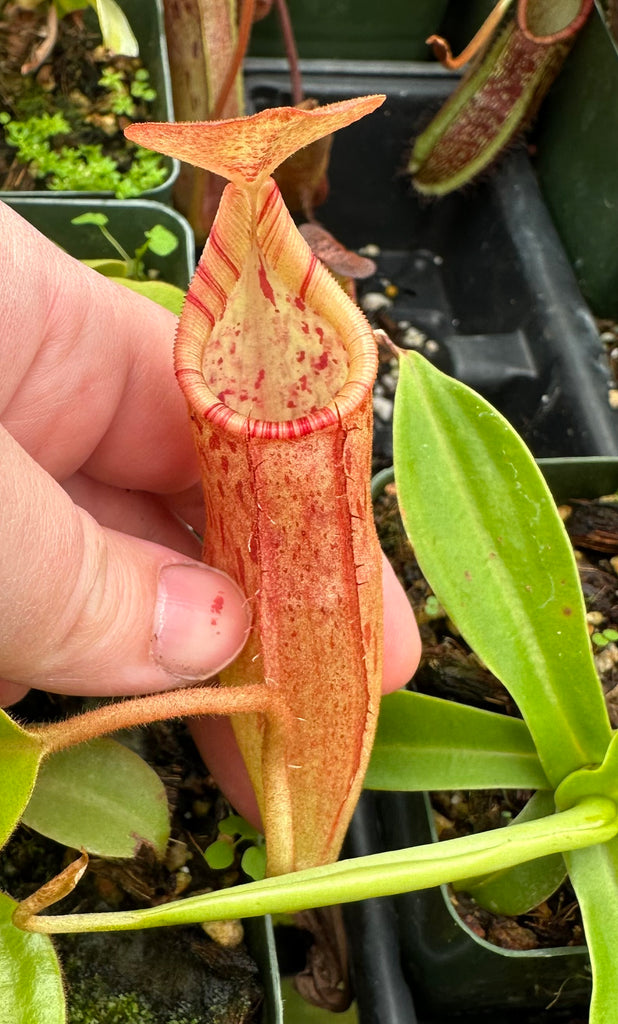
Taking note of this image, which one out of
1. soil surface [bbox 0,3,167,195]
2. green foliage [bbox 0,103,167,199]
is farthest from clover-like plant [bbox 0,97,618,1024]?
soil surface [bbox 0,3,167,195]

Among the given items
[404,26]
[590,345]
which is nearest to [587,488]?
[590,345]

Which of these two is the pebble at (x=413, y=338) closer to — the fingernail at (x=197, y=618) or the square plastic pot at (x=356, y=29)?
the square plastic pot at (x=356, y=29)

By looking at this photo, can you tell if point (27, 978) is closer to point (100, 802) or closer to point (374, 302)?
point (100, 802)

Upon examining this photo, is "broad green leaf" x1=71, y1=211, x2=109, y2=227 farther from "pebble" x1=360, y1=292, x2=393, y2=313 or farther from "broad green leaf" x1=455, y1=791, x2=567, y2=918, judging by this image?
"broad green leaf" x1=455, y1=791, x2=567, y2=918

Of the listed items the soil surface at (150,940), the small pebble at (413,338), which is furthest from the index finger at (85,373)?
the small pebble at (413,338)

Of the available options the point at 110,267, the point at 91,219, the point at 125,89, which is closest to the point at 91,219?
the point at 91,219

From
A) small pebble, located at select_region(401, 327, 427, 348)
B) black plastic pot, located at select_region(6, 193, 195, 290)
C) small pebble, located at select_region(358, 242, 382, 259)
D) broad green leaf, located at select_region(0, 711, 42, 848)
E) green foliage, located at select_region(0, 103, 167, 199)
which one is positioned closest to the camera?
broad green leaf, located at select_region(0, 711, 42, 848)
